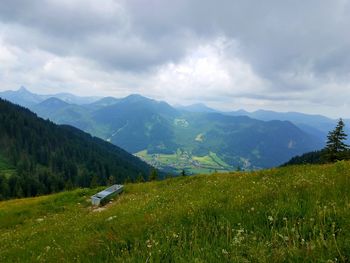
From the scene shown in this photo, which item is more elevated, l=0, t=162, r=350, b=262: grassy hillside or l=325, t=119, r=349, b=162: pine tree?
l=325, t=119, r=349, b=162: pine tree

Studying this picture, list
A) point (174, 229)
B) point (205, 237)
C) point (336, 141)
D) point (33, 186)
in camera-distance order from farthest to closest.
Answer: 1. point (33, 186)
2. point (336, 141)
3. point (174, 229)
4. point (205, 237)

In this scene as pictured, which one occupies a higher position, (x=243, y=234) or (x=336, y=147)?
(x=336, y=147)

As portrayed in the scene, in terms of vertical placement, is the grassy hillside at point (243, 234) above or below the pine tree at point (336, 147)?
below

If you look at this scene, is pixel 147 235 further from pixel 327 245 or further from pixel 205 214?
pixel 327 245

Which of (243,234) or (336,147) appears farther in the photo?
(336,147)

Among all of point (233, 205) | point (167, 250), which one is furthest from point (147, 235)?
point (233, 205)

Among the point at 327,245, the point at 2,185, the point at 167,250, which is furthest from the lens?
the point at 2,185

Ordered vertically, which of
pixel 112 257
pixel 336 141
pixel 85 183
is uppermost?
pixel 336 141

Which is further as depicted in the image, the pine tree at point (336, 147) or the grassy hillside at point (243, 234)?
the pine tree at point (336, 147)

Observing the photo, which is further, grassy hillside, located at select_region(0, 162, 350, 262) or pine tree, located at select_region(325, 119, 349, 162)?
pine tree, located at select_region(325, 119, 349, 162)

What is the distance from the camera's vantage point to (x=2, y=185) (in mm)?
133250

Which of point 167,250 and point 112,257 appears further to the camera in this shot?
point 112,257

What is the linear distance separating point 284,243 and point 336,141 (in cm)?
5177

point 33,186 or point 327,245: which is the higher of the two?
point 327,245
